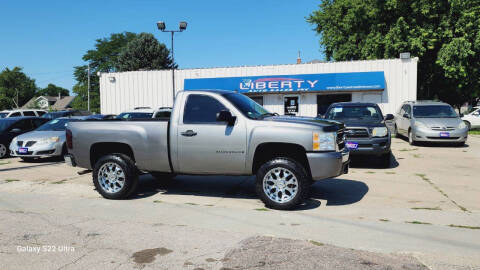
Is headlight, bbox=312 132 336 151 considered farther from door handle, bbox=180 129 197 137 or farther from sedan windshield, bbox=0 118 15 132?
sedan windshield, bbox=0 118 15 132

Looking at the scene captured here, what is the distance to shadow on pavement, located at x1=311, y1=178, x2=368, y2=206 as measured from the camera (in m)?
6.41

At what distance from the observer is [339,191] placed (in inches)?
276

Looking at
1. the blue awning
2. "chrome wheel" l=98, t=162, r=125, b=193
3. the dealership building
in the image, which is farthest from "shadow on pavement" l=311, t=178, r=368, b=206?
the dealership building

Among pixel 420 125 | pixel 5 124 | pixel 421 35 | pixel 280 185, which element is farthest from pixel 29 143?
pixel 421 35

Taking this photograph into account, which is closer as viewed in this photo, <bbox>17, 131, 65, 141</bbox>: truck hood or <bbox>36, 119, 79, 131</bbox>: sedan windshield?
<bbox>17, 131, 65, 141</bbox>: truck hood

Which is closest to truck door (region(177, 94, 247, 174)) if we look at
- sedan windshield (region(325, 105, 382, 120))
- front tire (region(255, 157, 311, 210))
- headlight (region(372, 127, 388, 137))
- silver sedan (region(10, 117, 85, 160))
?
front tire (region(255, 157, 311, 210))

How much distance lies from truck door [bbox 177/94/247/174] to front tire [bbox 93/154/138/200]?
3.19 feet

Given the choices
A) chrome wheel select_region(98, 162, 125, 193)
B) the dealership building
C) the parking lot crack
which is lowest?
the parking lot crack

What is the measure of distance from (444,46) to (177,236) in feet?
90.2

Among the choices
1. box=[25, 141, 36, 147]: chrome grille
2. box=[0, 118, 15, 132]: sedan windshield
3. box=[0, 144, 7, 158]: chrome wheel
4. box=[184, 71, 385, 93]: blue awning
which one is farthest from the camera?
box=[184, 71, 385, 93]: blue awning

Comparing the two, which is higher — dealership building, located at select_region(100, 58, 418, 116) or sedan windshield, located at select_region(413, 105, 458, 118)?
dealership building, located at select_region(100, 58, 418, 116)

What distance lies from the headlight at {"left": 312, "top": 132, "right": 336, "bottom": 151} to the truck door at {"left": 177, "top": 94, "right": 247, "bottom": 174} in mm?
1087

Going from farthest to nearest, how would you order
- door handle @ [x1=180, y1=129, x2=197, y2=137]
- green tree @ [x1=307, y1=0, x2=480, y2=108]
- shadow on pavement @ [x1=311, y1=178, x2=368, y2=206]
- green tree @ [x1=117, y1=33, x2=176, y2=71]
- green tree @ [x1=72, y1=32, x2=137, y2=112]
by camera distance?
green tree @ [x1=72, y1=32, x2=137, y2=112], green tree @ [x1=117, y1=33, x2=176, y2=71], green tree @ [x1=307, y1=0, x2=480, y2=108], shadow on pavement @ [x1=311, y1=178, x2=368, y2=206], door handle @ [x1=180, y1=129, x2=197, y2=137]

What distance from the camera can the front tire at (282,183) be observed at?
558cm
